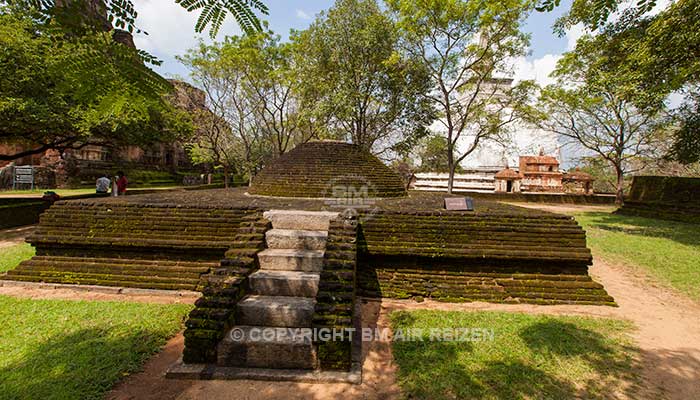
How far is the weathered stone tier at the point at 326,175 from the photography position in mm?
8188

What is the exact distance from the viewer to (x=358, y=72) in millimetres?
17078

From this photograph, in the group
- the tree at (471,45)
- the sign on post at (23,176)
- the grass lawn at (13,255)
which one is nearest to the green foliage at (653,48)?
the tree at (471,45)

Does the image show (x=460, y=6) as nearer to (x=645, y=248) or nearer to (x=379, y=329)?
(x=645, y=248)

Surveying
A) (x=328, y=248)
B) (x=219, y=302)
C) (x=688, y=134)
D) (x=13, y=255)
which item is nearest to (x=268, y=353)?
(x=219, y=302)

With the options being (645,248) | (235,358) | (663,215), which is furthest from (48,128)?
(663,215)

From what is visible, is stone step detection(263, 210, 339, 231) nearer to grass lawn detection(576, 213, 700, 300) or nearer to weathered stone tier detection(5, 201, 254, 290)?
weathered stone tier detection(5, 201, 254, 290)

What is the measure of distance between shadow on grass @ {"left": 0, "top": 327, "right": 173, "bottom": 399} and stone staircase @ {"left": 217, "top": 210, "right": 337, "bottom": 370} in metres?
0.98

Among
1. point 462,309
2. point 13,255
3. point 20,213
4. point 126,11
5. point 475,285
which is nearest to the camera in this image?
point 126,11

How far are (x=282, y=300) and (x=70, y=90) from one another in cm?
293

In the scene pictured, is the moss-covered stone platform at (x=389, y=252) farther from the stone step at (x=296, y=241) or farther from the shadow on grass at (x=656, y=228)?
the shadow on grass at (x=656, y=228)

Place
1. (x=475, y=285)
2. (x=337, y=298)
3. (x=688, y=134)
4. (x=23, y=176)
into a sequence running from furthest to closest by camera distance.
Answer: (x=23, y=176), (x=688, y=134), (x=475, y=285), (x=337, y=298)

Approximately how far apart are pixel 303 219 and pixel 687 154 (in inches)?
730

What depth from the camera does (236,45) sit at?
1600 centimetres

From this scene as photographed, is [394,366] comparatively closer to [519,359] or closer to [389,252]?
[519,359]
